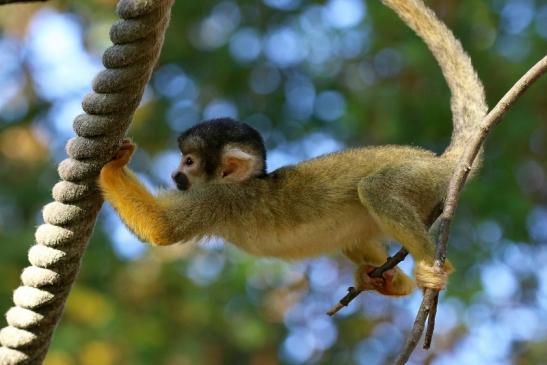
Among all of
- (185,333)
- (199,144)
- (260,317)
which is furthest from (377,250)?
(185,333)

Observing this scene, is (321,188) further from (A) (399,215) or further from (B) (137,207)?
(B) (137,207)

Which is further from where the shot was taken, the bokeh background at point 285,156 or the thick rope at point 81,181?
the bokeh background at point 285,156

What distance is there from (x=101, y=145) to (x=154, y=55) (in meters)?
0.34

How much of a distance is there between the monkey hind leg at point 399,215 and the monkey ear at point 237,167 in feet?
1.66

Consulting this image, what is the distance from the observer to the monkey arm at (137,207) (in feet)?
10.2

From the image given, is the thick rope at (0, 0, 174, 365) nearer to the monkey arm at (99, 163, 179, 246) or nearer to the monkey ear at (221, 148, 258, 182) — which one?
the monkey arm at (99, 163, 179, 246)

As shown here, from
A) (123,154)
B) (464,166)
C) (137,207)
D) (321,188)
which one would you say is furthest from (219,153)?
(464,166)

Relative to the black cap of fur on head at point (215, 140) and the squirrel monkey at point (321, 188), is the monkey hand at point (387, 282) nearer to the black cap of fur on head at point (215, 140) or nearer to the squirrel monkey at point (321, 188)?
the squirrel monkey at point (321, 188)

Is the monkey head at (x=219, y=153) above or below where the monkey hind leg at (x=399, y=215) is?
above

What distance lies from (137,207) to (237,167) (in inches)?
25.2

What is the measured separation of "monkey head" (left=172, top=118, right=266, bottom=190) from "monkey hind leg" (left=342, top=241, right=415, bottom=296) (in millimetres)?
592

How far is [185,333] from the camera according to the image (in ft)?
28.6

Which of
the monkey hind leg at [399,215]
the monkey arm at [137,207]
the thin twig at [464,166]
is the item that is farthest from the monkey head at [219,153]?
the thin twig at [464,166]

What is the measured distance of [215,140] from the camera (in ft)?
12.6
